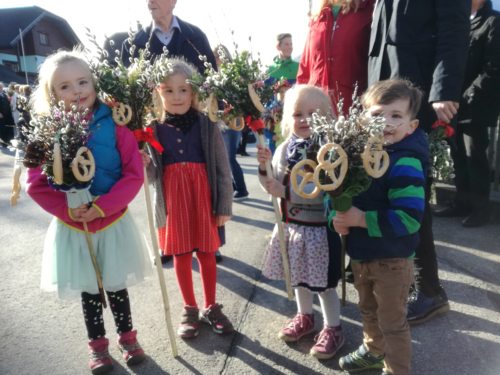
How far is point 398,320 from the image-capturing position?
202 centimetres

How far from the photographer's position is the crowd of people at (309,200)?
2037 mm

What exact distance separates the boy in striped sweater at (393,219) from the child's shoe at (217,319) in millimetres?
1001

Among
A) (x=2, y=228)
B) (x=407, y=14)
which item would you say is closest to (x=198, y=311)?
(x=407, y=14)

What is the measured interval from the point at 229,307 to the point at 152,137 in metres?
1.35

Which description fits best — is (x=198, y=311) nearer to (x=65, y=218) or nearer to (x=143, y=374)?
(x=143, y=374)

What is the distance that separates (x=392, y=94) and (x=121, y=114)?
1450 mm

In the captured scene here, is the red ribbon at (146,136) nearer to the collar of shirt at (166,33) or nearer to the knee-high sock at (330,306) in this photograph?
the collar of shirt at (166,33)

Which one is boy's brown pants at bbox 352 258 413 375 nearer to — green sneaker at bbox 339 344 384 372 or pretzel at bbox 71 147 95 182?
green sneaker at bbox 339 344 384 372

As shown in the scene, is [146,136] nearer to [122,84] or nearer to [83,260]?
[122,84]

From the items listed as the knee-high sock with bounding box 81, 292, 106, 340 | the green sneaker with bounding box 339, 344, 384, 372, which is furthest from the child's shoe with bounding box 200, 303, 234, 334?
the green sneaker with bounding box 339, 344, 384, 372

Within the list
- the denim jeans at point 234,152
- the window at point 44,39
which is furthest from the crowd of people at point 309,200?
the window at point 44,39

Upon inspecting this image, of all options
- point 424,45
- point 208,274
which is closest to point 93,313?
point 208,274

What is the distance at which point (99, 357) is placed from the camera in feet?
8.00

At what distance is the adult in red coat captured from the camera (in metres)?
2.76
